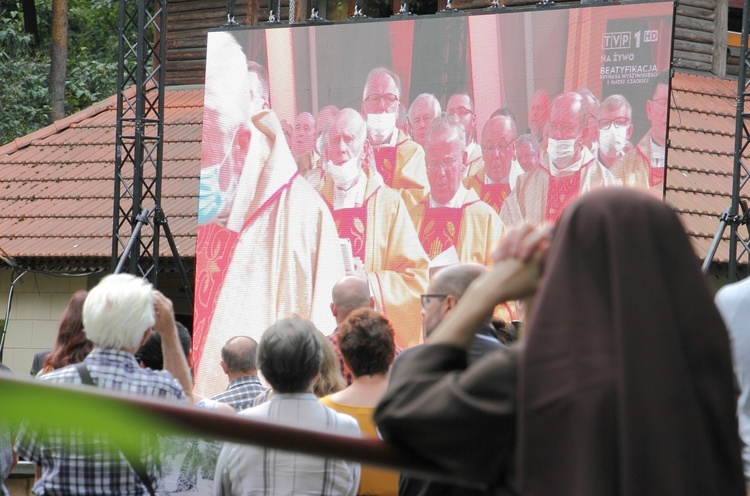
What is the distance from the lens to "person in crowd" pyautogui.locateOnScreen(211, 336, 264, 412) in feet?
15.6

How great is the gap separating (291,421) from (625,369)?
187 cm

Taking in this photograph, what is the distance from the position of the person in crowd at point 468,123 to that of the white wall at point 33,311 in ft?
20.1

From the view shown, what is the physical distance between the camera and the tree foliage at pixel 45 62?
21.4 m


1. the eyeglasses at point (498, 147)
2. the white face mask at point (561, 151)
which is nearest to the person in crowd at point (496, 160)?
the eyeglasses at point (498, 147)

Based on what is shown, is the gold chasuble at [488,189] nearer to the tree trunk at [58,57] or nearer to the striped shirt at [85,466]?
the striped shirt at [85,466]

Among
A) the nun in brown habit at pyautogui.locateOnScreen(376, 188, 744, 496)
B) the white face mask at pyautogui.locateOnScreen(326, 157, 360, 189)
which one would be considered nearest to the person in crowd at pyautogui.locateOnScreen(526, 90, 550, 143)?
the white face mask at pyautogui.locateOnScreen(326, 157, 360, 189)

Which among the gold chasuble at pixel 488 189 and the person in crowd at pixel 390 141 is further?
the person in crowd at pixel 390 141

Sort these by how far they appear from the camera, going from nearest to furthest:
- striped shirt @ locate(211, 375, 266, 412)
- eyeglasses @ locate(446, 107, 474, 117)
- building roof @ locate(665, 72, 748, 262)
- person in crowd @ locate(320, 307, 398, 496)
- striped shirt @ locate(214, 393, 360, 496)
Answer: striped shirt @ locate(214, 393, 360, 496), person in crowd @ locate(320, 307, 398, 496), striped shirt @ locate(211, 375, 266, 412), eyeglasses @ locate(446, 107, 474, 117), building roof @ locate(665, 72, 748, 262)

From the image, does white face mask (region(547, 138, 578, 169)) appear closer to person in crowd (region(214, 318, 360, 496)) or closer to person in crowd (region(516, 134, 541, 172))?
person in crowd (region(516, 134, 541, 172))

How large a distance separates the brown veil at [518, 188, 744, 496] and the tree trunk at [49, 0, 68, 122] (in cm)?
2062

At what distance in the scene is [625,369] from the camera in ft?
4.68

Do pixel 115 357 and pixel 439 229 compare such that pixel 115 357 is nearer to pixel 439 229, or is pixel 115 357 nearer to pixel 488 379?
pixel 488 379

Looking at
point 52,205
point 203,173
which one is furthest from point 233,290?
point 52,205

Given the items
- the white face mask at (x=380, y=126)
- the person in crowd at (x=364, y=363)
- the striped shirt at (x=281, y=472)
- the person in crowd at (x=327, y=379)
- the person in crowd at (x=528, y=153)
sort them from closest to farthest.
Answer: the striped shirt at (x=281, y=472)
the person in crowd at (x=364, y=363)
the person in crowd at (x=327, y=379)
the person in crowd at (x=528, y=153)
the white face mask at (x=380, y=126)
